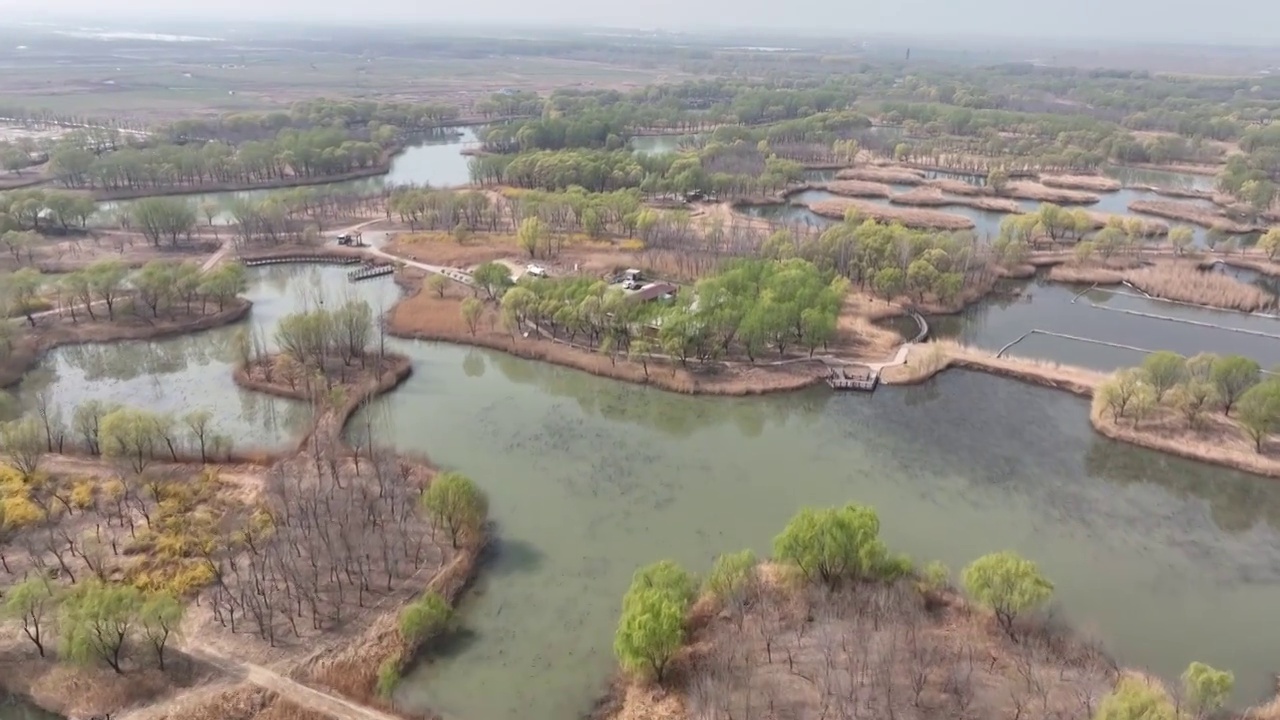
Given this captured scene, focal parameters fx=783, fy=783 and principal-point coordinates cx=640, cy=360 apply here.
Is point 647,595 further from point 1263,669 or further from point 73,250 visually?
point 73,250

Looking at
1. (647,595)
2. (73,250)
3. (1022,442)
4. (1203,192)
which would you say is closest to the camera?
(647,595)

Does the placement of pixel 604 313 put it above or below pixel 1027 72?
below

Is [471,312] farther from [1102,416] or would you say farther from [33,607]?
[1102,416]

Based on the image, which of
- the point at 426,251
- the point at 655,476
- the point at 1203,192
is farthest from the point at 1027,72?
the point at 655,476

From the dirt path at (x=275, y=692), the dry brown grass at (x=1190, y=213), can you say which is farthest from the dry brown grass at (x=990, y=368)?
the dry brown grass at (x=1190, y=213)

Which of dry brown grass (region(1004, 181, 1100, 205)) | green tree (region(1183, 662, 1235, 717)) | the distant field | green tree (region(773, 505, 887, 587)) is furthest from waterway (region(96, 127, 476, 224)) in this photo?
green tree (region(1183, 662, 1235, 717))

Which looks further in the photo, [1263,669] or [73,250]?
[73,250]

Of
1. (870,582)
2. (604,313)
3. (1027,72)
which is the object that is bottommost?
(870,582)

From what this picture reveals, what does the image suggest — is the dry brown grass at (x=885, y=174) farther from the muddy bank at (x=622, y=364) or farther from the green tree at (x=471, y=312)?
the green tree at (x=471, y=312)
